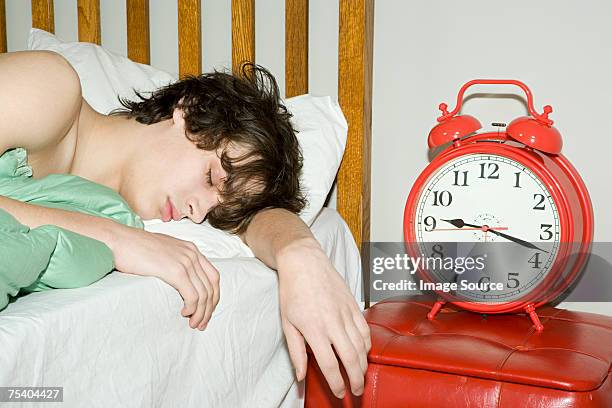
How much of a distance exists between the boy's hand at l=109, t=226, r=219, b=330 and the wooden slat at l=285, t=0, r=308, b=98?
29.0 inches

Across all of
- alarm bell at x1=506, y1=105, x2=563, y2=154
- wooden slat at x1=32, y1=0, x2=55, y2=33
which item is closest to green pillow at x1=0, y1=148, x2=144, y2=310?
alarm bell at x1=506, y1=105, x2=563, y2=154

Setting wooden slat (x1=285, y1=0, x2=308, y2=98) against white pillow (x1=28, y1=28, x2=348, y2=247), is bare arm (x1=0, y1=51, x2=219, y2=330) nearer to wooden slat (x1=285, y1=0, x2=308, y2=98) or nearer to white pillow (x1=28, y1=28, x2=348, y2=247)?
white pillow (x1=28, y1=28, x2=348, y2=247)

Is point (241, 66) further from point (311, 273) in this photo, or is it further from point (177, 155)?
point (311, 273)

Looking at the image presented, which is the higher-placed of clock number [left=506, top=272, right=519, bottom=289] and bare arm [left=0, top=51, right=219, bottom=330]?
bare arm [left=0, top=51, right=219, bottom=330]

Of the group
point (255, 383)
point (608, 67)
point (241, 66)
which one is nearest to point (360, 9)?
point (241, 66)

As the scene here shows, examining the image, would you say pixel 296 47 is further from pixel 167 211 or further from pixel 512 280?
pixel 512 280

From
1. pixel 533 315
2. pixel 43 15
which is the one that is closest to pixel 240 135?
pixel 533 315

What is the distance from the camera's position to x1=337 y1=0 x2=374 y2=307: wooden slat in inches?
63.4

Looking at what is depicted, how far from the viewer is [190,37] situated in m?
1.75

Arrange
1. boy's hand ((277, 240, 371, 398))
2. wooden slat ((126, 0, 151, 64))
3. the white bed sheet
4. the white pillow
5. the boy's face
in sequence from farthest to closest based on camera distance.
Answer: wooden slat ((126, 0, 151, 64)), the white pillow, the boy's face, boy's hand ((277, 240, 371, 398)), the white bed sheet

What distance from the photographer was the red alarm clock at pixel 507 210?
1.35 metres

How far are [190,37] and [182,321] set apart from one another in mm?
935

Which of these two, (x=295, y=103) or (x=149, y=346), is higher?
(x=295, y=103)

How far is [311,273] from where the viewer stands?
100cm
